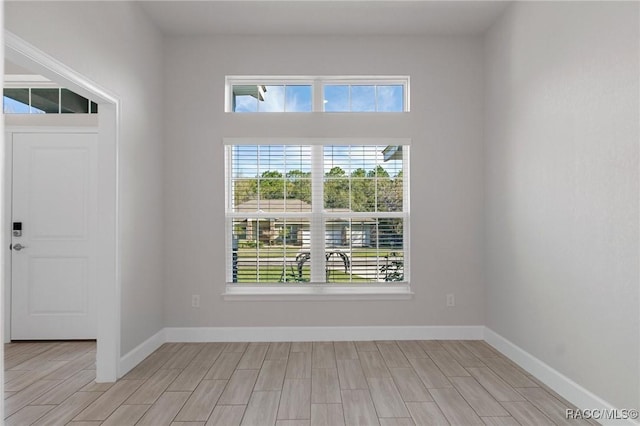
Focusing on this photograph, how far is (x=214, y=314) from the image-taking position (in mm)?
4434

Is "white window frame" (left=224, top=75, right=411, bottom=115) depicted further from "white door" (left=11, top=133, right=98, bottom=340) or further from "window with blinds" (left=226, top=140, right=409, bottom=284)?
"white door" (left=11, top=133, right=98, bottom=340)

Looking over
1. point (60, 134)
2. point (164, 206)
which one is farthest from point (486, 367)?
point (60, 134)

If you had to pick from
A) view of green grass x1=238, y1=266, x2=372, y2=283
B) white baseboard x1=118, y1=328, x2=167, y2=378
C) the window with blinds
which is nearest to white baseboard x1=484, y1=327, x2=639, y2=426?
the window with blinds

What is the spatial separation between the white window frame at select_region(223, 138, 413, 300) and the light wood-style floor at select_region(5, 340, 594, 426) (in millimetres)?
492

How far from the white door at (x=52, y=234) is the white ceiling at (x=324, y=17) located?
5.01ft

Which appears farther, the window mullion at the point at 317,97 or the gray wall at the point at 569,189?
the window mullion at the point at 317,97

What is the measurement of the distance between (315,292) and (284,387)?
1393 millimetres

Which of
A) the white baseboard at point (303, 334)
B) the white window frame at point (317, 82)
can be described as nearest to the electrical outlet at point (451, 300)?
Result: the white baseboard at point (303, 334)

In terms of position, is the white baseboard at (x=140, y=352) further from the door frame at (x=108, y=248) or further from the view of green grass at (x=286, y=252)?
the view of green grass at (x=286, y=252)

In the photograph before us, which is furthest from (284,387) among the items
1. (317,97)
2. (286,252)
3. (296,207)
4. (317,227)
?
(317,97)

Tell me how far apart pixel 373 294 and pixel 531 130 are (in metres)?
2.09

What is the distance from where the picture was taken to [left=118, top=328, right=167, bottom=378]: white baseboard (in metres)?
3.46

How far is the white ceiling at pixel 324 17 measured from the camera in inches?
151

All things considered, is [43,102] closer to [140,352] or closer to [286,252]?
[140,352]
